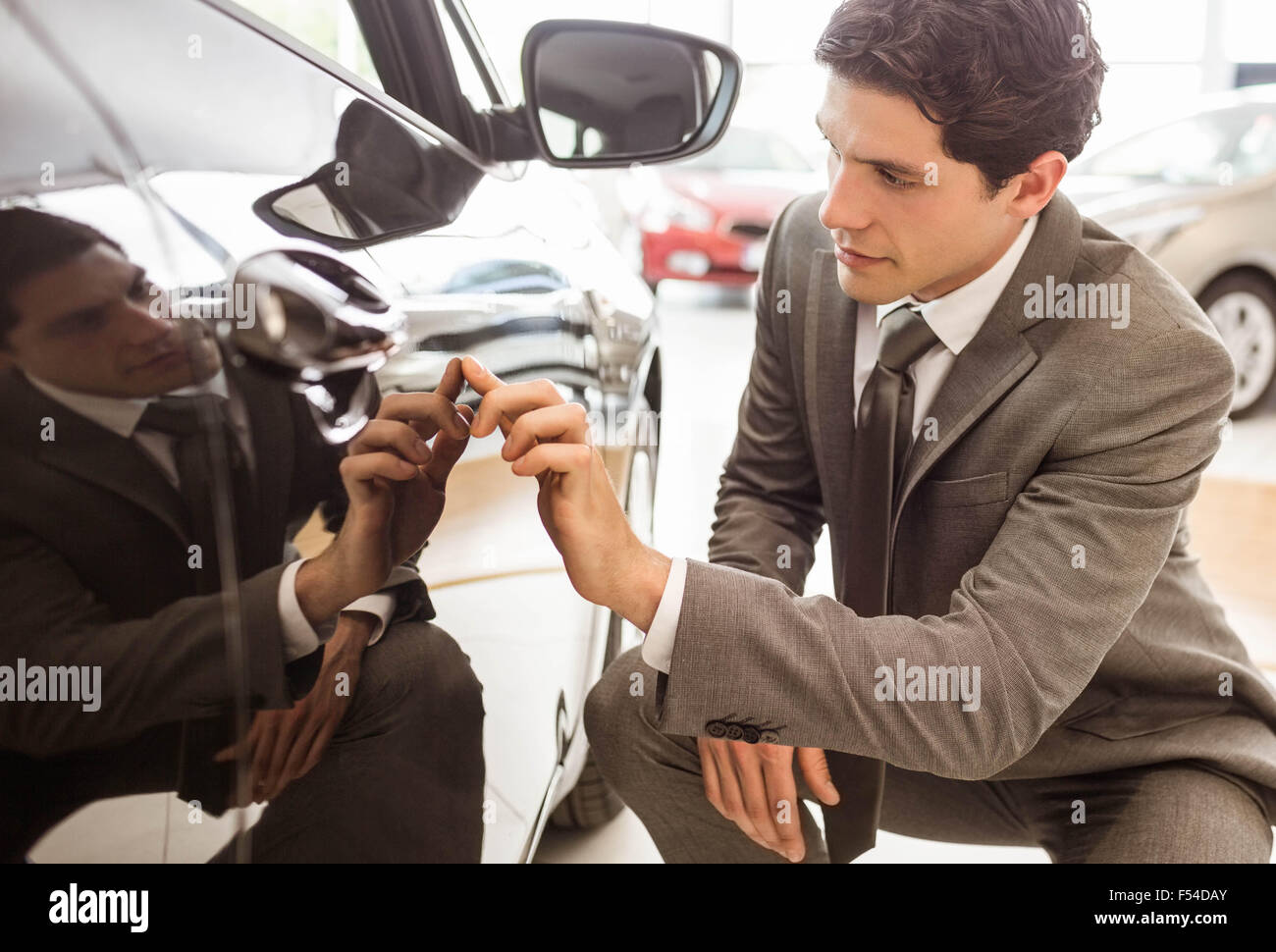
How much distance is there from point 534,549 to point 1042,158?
640 mm

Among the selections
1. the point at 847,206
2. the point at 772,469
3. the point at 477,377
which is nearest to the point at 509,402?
the point at 477,377

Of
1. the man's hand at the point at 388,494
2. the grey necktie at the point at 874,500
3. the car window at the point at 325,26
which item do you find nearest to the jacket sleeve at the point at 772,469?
the grey necktie at the point at 874,500

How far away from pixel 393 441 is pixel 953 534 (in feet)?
2.23

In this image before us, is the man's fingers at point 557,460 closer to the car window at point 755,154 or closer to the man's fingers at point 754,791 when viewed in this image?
the man's fingers at point 754,791

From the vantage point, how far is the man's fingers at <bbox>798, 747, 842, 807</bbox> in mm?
1288

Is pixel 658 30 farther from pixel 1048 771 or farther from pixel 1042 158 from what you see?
pixel 1048 771

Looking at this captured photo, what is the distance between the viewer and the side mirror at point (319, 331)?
2.22 feet

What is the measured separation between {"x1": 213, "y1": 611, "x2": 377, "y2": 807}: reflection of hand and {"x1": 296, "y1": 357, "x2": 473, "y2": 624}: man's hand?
0.08 ft

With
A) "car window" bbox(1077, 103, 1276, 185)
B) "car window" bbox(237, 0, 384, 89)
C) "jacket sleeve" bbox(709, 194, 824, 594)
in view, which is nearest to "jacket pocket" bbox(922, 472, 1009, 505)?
"jacket sleeve" bbox(709, 194, 824, 594)

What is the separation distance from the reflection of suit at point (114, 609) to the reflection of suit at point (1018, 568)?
17.6 inches

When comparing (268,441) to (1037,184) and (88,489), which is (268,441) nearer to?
(88,489)

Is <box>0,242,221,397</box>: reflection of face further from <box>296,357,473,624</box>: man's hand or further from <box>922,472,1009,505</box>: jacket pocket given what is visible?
<box>922,472,1009,505</box>: jacket pocket

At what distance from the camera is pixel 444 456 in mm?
827
